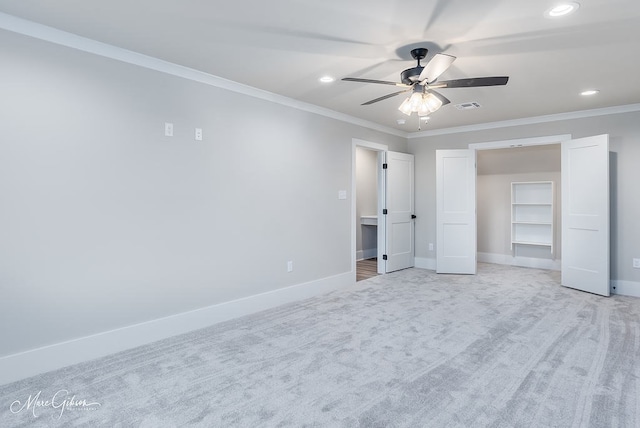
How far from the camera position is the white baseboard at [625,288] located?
4645mm

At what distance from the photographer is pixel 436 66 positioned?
2551 mm

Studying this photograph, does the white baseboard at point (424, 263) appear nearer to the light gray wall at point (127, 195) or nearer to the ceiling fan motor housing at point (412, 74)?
the light gray wall at point (127, 195)

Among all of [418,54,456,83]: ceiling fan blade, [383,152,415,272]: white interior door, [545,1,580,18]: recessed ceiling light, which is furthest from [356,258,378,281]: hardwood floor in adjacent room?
[545,1,580,18]: recessed ceiling light

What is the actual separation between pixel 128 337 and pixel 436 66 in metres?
3.23

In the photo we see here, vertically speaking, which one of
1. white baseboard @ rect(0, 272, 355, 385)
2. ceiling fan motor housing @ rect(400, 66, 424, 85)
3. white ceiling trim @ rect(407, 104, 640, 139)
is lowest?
white baseboard @ rect(0, 272, 355, 385)

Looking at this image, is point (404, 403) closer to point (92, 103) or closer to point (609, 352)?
point (609, 352)

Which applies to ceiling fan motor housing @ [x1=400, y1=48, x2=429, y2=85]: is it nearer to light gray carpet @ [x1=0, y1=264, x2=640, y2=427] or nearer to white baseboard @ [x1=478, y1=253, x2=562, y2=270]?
light gray carpet @ [x1=0, y1=264, x2=640, y2=427]

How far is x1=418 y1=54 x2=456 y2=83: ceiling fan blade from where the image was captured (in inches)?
95.3

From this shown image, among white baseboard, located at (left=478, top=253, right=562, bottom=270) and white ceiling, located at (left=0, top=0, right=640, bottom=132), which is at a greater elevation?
white ceiling, located at (left=0, top=0, right=640, bottom=132)

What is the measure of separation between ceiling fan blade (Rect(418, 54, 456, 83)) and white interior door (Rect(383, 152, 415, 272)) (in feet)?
10.5

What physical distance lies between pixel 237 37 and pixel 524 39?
7.20 ft

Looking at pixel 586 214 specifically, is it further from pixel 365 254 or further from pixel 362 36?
pixel 362 36

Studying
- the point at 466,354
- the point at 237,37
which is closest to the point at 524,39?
the point at 237,37

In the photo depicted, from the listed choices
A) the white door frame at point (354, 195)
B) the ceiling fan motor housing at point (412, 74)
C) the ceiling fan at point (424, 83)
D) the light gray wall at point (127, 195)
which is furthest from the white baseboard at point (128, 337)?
the ceiling fan motor housing at point (412, 74)
